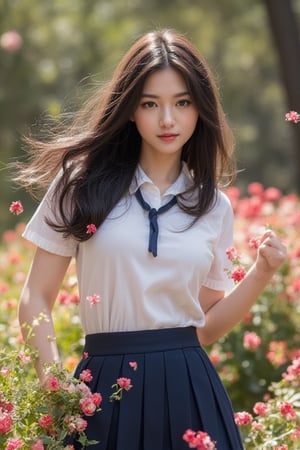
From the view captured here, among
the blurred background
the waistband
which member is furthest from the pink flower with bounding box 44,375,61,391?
the blurred background

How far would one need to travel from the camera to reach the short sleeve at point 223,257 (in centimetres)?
327

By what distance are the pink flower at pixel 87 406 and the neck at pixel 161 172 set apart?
73 centimetres

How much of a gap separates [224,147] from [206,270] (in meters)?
0.45

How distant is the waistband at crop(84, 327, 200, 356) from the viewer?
297 centimetres

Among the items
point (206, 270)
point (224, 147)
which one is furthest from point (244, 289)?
point (224, 147)

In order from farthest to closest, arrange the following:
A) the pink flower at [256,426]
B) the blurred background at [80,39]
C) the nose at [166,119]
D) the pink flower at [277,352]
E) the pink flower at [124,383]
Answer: the blurred background at [80,39], the pink flower at [277,352], the pink flower at [256,426], the nose at [166,119], the pink flower at [124,383]

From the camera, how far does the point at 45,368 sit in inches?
111

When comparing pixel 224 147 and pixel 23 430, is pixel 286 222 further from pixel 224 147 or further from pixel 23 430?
pixel 23 430

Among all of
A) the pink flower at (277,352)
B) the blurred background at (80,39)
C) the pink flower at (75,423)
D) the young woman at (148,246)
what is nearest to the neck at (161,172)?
the young woman at (148,246)

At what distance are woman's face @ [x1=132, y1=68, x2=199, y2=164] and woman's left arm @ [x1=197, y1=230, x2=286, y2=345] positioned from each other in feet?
1.25

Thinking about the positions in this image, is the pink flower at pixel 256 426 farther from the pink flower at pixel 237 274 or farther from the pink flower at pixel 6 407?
the pink flower at pixel 6 407

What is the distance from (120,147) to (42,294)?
20.6 inches

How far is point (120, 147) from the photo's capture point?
129 inches

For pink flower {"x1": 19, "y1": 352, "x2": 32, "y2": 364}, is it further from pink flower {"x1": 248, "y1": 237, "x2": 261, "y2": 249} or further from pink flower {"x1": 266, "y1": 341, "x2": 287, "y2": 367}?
pink flower {"x1": 266, "y1": 341, "x2": 287, "y2": 367}
